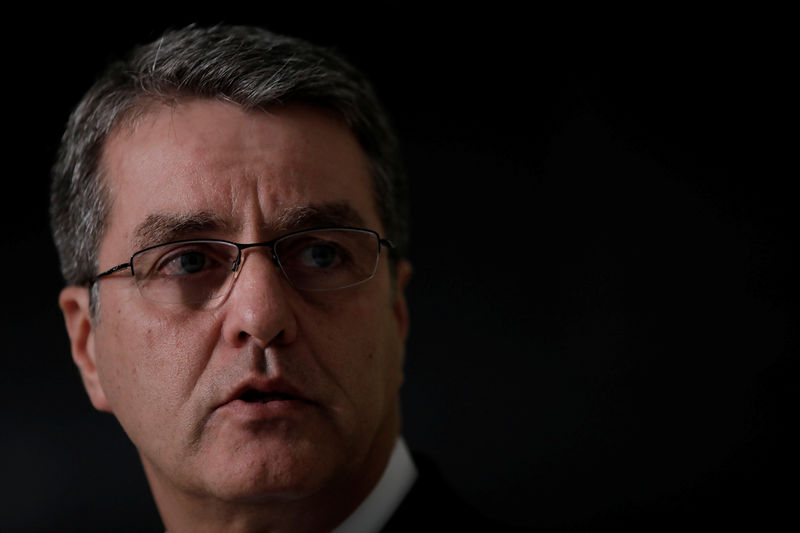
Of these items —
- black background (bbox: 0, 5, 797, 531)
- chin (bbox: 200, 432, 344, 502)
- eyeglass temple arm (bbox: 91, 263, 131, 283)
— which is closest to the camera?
chin (bbox: 200, 432, 344, 502)

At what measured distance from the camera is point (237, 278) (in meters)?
2.30

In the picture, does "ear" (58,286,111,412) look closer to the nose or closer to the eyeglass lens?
the eyeglass lens

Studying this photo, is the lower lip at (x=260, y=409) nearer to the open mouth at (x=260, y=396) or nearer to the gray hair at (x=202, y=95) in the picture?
the open mouth at (x=260, y=396)

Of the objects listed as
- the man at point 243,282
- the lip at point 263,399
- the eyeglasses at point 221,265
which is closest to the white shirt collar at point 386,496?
the man at point 243,282

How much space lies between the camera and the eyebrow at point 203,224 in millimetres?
2330

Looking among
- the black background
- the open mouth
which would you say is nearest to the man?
the open mouth

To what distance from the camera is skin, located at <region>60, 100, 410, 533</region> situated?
2.24 meters

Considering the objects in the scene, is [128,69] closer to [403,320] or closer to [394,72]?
[403,320]

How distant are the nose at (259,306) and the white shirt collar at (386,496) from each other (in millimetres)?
612

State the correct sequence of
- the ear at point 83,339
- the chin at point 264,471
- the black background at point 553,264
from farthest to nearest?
1. the black background at point 553,264
2. the ear at point 83,339
3. the chin at point 264,471

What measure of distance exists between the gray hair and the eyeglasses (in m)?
0.24

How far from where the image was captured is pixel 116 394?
2510 mm

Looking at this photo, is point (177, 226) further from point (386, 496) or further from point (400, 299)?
point (386, 496)

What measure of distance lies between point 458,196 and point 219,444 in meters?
1.73
